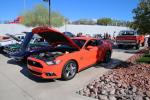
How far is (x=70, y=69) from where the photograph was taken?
920 centimetres

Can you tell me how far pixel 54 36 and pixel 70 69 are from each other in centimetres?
211

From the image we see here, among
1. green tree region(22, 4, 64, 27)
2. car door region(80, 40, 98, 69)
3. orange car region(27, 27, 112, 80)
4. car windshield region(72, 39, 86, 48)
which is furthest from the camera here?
green tree region(22, 4, 64, 27)

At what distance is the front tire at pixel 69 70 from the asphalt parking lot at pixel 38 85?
18cm

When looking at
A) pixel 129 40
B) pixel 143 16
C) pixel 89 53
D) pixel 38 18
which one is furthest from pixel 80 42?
pixel 38 18

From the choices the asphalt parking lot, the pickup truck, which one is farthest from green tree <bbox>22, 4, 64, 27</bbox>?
the asphalt parking lot

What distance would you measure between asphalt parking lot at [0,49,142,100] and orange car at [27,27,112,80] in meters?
0.30

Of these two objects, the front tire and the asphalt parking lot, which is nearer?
the asphalt parking lot

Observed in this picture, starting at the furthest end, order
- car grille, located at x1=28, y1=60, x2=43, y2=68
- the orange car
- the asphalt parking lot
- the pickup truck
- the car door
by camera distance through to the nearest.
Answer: the pickup truck, the car door, car grille, located at x1=28, y1=60, x2=43, y2=68, the orange car, the asphalt parking lot

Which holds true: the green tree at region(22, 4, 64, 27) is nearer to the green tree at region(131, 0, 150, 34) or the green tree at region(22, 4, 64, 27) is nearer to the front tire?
the green tree at region(131, 0, 150, 34)

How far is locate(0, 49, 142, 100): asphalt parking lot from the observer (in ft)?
23.8

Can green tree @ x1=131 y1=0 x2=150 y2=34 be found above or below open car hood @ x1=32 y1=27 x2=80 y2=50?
above

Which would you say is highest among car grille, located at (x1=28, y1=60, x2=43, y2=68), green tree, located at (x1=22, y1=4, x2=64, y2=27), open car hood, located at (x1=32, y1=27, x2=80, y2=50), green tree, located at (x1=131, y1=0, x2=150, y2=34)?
green tree, located at (x1=22, y1=4, x2=64, y2=27)

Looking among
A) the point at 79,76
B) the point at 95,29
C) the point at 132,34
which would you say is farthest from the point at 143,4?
the point at 95,29

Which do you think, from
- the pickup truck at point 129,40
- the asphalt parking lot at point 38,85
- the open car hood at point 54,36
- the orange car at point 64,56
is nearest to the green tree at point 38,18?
the pickup truck at point 129,40
